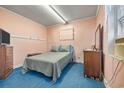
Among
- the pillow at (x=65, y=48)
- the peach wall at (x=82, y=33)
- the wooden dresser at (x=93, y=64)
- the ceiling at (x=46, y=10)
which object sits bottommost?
the wooden dresser at (x=93, y=64)

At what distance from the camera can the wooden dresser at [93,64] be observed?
2307mm

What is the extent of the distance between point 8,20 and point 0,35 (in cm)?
101

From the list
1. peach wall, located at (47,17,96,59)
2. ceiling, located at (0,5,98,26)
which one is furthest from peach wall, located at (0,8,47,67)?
peach wall, located at (47,17,96,59)

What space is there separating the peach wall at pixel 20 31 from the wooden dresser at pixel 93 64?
9.09 feet

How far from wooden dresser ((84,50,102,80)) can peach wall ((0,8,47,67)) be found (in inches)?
109

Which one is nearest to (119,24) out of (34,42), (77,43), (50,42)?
(77,43)

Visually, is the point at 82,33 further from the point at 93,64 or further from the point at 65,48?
the point at 93,64

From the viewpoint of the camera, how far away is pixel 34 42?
14.8 feet

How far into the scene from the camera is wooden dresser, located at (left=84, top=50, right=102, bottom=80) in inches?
90.8

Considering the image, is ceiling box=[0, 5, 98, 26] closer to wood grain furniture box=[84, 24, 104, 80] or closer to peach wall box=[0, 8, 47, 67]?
peach wall box=[0, 8, 47, 67]

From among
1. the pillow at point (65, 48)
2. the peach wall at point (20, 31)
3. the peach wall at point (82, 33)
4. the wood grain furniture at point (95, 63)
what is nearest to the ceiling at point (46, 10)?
the peach wall at point (20, 31)

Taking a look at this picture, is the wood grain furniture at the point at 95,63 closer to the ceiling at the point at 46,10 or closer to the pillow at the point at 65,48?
the ceiling at the point at 46,10
